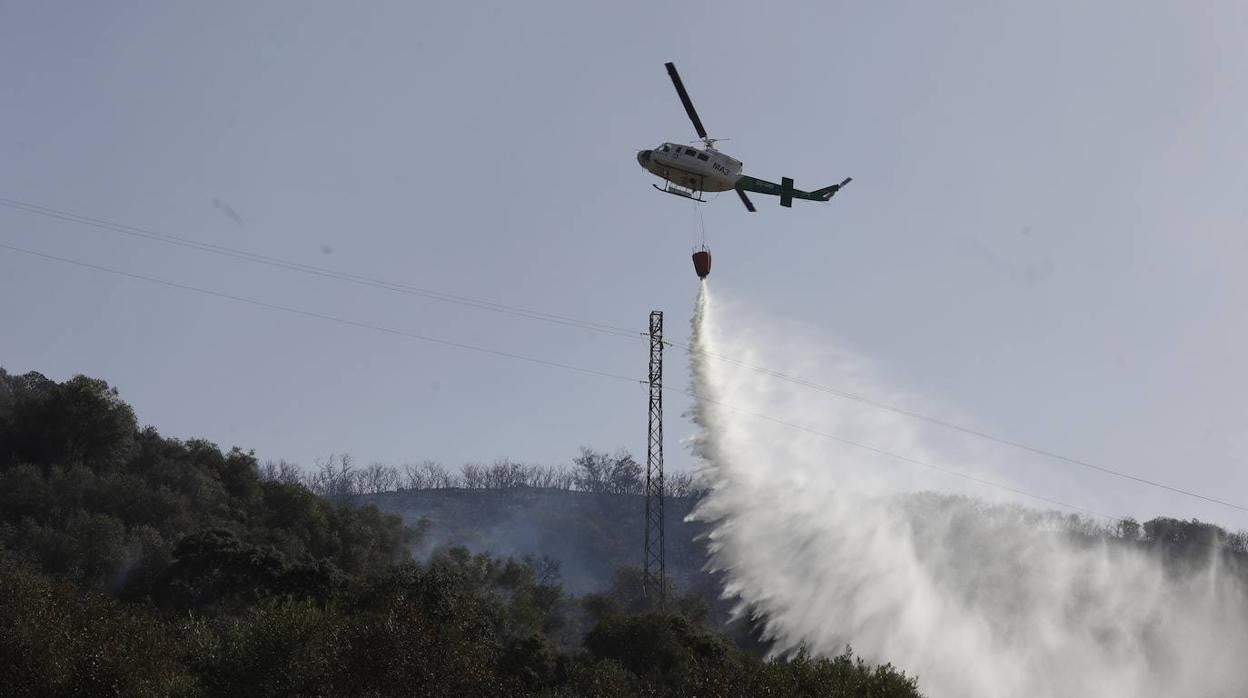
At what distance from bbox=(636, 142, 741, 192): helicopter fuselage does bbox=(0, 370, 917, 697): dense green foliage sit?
27.7 meters

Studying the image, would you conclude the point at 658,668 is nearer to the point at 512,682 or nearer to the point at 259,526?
the point at 512,682

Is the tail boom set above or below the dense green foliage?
above

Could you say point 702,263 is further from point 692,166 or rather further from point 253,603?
point 253,603

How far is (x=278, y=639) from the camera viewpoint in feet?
159

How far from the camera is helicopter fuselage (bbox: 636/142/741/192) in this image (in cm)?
7394

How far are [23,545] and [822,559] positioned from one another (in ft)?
194

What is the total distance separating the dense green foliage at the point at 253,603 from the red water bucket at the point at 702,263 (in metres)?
23.1

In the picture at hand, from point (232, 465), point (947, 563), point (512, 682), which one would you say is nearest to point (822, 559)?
point (947, 563)

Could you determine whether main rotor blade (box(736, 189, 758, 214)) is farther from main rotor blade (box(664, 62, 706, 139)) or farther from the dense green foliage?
the dense green foliage

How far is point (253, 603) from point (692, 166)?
1671 inches

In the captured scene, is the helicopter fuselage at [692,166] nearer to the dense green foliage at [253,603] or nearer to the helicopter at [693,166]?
the helicopter at [693,166]

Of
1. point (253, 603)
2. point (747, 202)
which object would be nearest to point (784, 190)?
point (747, 202)

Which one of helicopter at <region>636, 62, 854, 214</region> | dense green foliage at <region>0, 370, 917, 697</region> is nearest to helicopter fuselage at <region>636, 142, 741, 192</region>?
helicopter at <region>636, 62, 854, 214</region>

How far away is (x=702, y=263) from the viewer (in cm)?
7838
